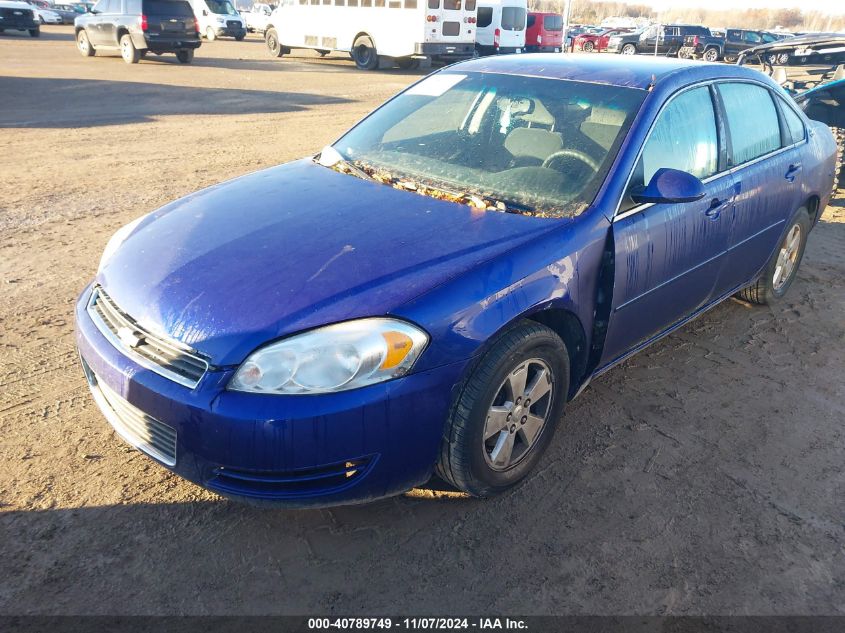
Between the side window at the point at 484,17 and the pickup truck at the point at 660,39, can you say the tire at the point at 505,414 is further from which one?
the pickup truck at the point at 660,39

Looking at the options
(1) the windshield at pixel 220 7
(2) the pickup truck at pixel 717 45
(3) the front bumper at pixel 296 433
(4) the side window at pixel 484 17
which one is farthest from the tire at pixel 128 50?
(2) the pickup truck at pixel 717 45

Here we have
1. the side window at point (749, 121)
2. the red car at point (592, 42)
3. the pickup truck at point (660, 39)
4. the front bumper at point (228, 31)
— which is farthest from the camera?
the red car at point (592, 42)

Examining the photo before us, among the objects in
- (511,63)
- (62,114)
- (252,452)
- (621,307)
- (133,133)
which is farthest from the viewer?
(62,114)

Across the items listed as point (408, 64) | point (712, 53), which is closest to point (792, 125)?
point (408, 64)

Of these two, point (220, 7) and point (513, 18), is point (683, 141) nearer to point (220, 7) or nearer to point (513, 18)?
point (513, 18)

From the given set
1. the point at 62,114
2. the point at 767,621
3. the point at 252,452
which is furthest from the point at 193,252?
the point at 62,114

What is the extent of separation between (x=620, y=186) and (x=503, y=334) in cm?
97

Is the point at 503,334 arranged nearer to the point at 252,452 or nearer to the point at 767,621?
the point at 252,452

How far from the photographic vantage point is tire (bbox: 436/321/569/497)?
8.38 ft

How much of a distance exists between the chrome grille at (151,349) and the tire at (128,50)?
63.8 ft

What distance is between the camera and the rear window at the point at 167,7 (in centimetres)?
1869

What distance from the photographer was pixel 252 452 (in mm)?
2277

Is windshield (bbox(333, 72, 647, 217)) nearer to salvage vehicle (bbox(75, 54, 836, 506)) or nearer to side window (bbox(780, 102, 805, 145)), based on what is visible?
salvage vehicle (bbox(75, 54, 836, 506))

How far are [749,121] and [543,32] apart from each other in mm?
27176
